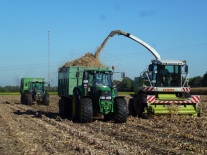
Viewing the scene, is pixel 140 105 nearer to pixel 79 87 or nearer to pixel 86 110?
pixel 79 87

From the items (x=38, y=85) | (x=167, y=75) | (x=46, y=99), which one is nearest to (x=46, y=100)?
(x=46, y=99)

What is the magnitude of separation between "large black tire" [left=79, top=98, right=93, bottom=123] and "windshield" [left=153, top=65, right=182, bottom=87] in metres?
4.08

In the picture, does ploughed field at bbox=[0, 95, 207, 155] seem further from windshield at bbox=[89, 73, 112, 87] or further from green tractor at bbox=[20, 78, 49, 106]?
green tractor at bbox=[20, 78, 49, 106]

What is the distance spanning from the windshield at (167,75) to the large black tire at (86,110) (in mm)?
4077

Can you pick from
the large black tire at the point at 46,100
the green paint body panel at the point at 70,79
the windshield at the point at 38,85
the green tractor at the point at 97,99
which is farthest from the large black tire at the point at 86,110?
the windshield at the point at 38,85

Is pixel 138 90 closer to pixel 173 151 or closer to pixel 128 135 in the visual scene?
pixel 128 135

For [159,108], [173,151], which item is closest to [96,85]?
[159,108]

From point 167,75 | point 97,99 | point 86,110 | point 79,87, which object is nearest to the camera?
point 86,110

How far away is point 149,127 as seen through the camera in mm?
14258

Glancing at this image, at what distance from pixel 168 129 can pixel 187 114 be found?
4.98 meters

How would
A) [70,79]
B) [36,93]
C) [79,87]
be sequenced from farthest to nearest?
1. [36,93]
2. [70,79]
3. [79,87]

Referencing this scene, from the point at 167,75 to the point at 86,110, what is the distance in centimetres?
483

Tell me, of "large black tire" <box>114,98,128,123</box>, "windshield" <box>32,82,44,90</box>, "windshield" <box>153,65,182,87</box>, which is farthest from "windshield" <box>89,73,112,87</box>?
"windshield" <box>32,82,44,90</box>

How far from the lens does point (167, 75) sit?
1856cm
